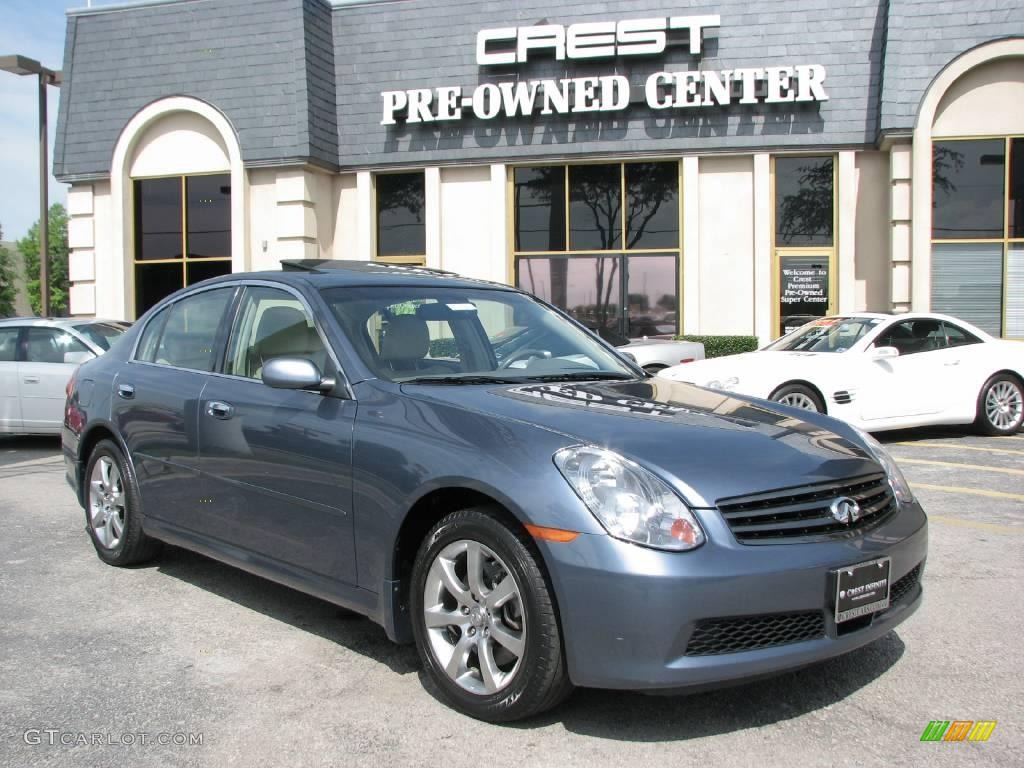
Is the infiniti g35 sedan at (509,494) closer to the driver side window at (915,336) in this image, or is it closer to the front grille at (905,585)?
the front grille at (905,585)

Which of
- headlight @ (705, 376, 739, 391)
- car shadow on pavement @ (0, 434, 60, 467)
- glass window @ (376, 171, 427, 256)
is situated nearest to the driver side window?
headlight @ (705, 376, 739, 391)

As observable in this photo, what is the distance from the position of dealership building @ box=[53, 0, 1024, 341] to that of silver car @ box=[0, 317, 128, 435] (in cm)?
722

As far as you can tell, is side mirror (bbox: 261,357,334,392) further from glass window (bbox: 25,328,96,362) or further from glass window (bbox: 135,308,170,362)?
glass window (bbox: 25,328,96,362)

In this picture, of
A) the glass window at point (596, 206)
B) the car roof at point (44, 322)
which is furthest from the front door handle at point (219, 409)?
the glass window at point (596, 206)

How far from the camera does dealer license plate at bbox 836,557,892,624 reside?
10.1 feet

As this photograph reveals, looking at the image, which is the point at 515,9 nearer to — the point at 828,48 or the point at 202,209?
the point at 828,48

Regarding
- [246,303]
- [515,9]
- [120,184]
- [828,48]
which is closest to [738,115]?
[828,48]

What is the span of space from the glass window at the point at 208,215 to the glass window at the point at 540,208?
18.1ft

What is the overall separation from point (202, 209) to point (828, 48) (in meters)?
11.6

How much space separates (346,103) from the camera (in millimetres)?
17578

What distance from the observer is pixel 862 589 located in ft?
10.3

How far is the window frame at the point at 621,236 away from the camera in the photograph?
656 inches

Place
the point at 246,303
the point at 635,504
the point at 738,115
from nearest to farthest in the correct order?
the point at 635,504, the point at 246,303, the point at 738,115

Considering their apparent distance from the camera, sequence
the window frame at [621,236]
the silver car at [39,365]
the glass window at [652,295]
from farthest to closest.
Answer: the glass window at [652,295], the window frame at [621,236], the silver car at [39,365]
